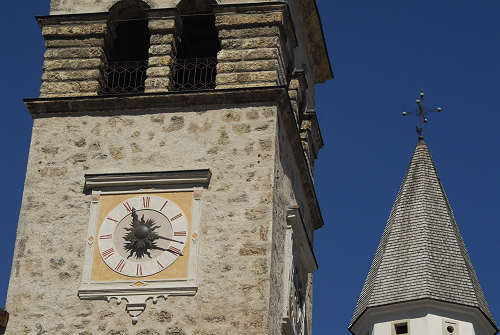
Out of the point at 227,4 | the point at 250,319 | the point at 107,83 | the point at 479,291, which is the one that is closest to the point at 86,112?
the point at 107,83

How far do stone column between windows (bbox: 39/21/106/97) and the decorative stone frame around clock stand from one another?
1.94 metres

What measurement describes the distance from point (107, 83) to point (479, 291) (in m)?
10.2

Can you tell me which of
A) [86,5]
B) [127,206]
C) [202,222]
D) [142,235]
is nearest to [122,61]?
[86,5]

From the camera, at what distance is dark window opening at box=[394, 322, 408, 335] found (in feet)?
86.5

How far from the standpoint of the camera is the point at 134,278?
759 inches

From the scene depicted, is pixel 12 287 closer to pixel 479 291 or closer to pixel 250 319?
pixel 250 319

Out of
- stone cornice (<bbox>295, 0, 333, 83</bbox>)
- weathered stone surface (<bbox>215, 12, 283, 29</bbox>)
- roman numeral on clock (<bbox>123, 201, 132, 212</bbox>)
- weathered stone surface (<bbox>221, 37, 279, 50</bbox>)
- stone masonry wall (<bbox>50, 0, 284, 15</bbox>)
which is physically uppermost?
stone cornice (<bbox>295, 0, 333, 83</bbox>)

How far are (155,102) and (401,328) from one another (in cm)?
873

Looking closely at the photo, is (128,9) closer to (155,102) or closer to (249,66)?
(155,102)

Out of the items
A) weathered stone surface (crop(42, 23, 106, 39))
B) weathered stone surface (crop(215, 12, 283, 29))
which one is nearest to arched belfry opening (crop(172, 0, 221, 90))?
weathered stone surface (crop(215, 12, 283, 29))

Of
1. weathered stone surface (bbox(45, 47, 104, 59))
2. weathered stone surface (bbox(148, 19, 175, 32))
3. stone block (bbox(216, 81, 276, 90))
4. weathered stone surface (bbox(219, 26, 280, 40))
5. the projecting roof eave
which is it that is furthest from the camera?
the projecting roof eave

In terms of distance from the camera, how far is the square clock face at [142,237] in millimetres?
19344

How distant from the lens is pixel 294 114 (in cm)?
2191

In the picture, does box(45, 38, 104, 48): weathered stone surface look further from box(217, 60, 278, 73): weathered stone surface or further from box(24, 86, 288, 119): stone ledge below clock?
box(217, 60, 278, 73): weathered stone surface
